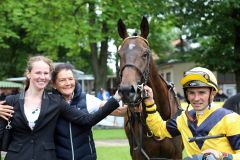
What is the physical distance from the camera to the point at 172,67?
40.3 m

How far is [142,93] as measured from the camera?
4.16m

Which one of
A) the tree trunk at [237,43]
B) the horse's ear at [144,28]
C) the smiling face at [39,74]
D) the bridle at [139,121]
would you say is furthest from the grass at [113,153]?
the tree trunk at [237,43]

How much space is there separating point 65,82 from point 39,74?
1.26ft

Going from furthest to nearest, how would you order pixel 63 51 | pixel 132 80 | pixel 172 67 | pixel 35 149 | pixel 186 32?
pixel 172 67
pixel 63 51
pixel 186 32
pixel 132 80
pixel 35 149

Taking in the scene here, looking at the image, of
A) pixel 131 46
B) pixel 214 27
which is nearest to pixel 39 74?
pixel 131 46

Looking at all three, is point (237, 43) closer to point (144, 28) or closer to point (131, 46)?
point (144, 28)

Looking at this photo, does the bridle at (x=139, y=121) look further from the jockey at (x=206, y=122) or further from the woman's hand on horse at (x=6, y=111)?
the woman's hand on horse at (x=6, y=111)

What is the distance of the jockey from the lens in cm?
335

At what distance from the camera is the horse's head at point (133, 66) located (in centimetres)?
403

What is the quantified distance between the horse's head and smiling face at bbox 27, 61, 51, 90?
0.66 metres

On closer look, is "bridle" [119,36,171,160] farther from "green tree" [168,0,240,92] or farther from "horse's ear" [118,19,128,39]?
"green tree" [168,0,240,92]

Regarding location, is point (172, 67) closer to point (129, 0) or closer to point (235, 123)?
point (129, 0)

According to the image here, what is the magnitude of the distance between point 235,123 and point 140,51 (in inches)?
56.7

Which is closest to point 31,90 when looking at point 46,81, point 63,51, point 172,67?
point 46,81
